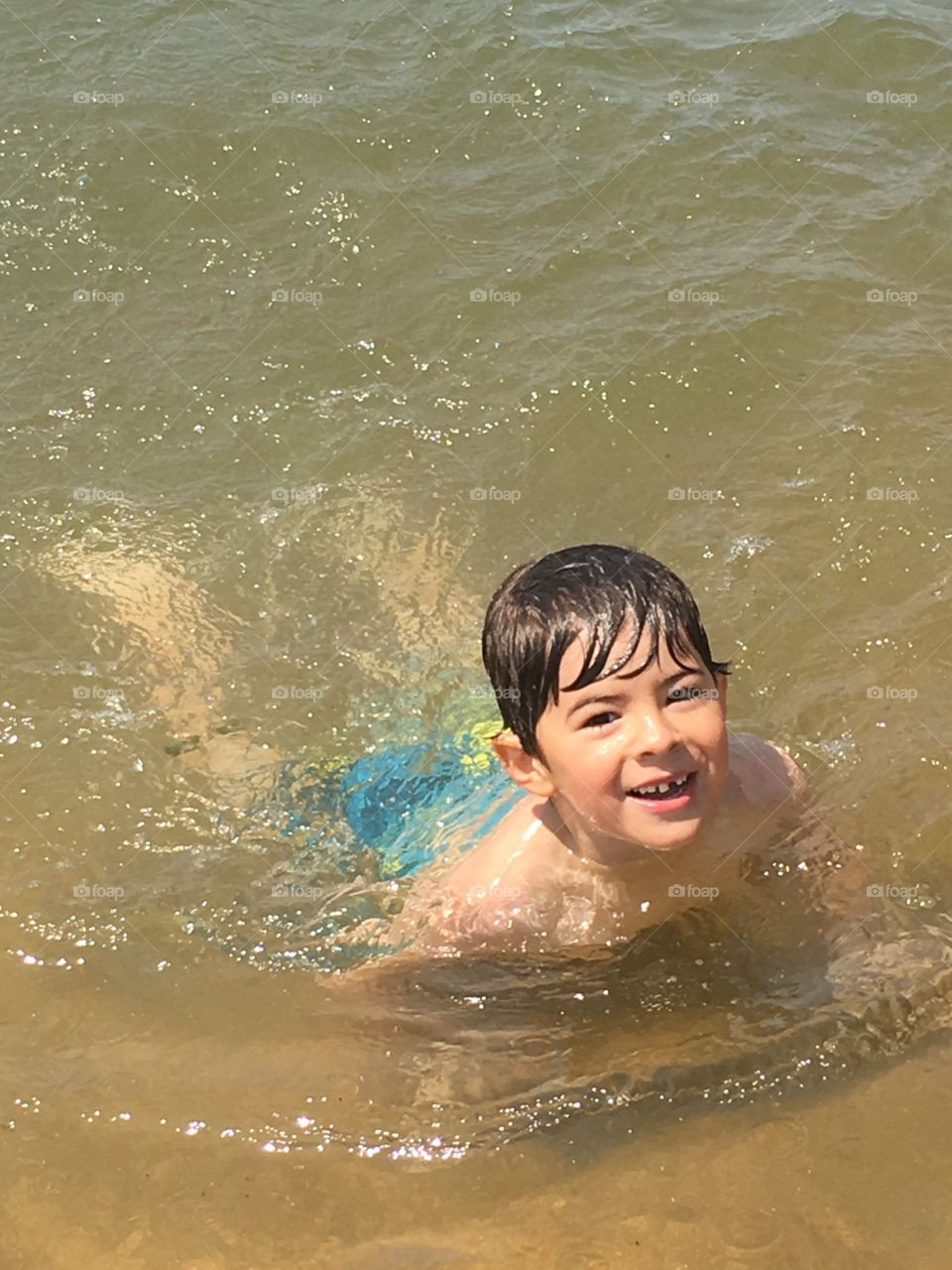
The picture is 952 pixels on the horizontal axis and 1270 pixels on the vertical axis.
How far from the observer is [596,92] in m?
6.74

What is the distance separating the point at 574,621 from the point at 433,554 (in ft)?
6.79

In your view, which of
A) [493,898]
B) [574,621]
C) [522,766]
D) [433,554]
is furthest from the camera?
[433,554]

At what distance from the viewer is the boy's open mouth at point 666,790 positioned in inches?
119

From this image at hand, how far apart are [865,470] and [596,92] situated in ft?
8.43

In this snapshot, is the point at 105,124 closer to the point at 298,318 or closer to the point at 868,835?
the point at 298,318

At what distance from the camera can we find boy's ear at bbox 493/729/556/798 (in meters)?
3.33

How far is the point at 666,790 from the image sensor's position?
119 inches

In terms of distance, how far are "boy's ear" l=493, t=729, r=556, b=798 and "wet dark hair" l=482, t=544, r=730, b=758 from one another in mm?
24

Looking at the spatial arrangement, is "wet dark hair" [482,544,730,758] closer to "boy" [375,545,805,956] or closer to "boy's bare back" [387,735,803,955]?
"boy" [375,545,805,956]

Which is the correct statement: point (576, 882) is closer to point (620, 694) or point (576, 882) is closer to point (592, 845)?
point (592, 845)

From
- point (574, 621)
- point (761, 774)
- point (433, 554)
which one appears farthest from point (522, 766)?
point (433, 554)

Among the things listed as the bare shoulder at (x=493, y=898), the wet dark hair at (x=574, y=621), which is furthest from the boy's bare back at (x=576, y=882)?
the wet dark hair at (x=574, y=621)

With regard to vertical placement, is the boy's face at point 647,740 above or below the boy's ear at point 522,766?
above

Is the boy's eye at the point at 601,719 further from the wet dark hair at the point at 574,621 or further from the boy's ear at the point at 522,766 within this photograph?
the boy's ear at the point at 522,766
